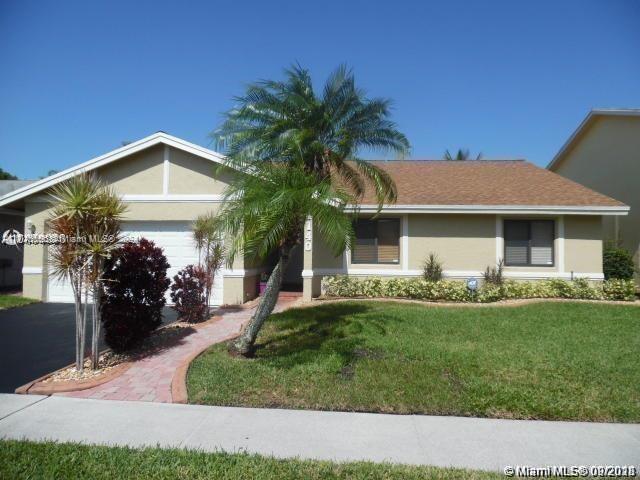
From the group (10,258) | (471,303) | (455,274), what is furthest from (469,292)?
(10,258)

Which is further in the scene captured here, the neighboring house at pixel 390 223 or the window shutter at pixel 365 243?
the window shutter at pixel 365 243

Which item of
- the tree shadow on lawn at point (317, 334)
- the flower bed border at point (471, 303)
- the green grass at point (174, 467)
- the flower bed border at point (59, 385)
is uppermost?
the flower bed border at point (471, 303)

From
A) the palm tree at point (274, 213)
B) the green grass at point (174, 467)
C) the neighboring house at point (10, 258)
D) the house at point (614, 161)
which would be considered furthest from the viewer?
the neighboring house at point (10, 258)

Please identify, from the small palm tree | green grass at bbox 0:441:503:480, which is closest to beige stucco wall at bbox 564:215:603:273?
the small palm tree

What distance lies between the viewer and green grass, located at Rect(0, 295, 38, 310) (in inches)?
457

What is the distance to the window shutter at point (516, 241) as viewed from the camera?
1358 cm

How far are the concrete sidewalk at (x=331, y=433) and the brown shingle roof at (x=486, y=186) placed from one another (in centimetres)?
892

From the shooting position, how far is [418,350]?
23.6 feet

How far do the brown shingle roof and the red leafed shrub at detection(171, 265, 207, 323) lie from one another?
19.1 feet

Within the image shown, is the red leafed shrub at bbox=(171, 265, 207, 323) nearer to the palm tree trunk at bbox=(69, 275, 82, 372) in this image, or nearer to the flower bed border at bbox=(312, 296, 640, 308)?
the flower bed border at bbox=(312, 296, 640, 308)

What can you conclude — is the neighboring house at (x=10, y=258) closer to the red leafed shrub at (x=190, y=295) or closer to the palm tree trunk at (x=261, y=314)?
the red leafed shrub at (x=190, y=295)

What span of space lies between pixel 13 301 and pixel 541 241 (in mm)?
16582

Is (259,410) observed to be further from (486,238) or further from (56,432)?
(486,238)

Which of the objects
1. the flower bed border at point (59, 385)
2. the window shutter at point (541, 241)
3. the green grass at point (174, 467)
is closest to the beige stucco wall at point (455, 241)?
the window shutter at point (541, 241)
